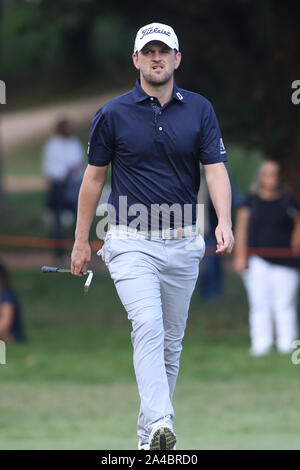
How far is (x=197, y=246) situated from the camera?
676cm

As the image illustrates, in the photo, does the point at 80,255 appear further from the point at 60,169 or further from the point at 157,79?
the point at 60,169

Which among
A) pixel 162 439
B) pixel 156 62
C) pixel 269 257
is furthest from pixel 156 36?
pixel 269 257

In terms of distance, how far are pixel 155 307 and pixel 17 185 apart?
30.0 meters

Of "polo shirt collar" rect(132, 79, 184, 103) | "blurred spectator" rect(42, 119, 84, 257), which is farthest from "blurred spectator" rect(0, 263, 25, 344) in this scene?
"polo shirt collar" rect(132, 79, 184, 103)

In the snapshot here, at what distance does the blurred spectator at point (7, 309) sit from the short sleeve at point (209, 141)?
268 inches

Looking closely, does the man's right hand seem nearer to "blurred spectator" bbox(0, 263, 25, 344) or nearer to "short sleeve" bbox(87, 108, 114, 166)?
"short sleeve" bbox(87, 108, 114, 166)

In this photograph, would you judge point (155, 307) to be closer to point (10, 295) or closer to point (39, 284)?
point (10, 295)

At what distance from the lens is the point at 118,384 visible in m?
11.8

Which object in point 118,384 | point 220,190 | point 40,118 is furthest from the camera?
point 40,118

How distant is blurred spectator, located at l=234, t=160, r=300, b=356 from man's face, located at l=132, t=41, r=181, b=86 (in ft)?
19.3

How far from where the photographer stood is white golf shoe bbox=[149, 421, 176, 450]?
20.0 ft

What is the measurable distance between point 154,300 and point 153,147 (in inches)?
35.8

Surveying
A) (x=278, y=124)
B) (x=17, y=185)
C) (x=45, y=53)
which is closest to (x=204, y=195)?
(x=278, y=124)

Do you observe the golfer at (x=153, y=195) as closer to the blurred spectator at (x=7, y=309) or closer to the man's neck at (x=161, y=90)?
the man's neck at (x=161, y=90)
